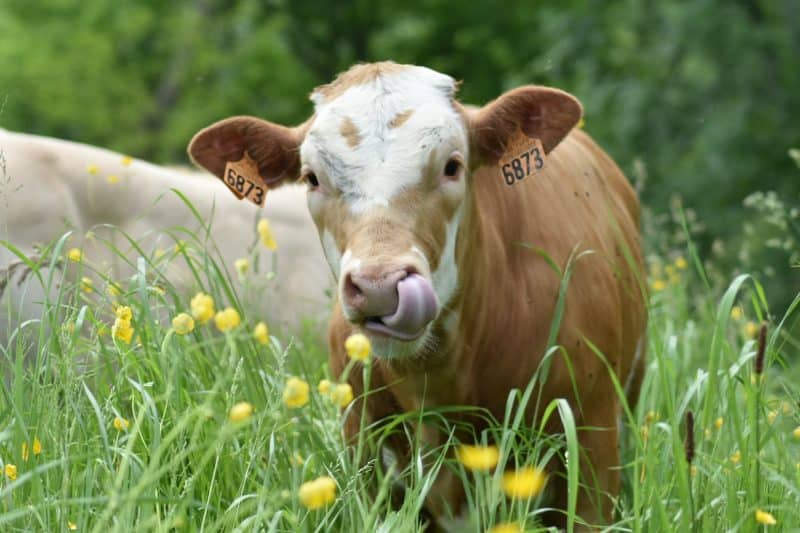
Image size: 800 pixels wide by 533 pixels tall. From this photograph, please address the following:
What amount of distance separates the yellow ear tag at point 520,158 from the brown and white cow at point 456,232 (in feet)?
0.08

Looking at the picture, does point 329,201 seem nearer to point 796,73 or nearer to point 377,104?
point 377,104

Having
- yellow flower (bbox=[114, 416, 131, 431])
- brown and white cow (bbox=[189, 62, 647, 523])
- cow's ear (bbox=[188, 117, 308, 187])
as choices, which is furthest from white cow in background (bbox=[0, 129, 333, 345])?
yellow flower (bbox=[114, 416, 131, 431])

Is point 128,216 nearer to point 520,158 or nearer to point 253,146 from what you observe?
point 253,146

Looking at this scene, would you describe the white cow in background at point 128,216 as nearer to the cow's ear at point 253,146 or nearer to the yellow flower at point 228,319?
the cow's ear at point 253,146

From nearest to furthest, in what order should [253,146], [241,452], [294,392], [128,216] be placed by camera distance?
[294,392]
[241,452]
[253,146]
[128,216]

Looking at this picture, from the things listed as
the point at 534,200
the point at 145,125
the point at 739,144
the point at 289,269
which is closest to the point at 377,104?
the point at 534,200

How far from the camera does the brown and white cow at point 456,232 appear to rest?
11.2 feet

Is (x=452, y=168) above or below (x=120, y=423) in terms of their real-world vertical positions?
above

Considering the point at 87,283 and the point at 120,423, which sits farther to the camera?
the point at 87,283

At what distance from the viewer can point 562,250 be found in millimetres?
3893

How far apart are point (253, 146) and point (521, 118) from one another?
0.83m

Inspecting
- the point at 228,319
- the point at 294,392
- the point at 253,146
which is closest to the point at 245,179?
the point at 253,146

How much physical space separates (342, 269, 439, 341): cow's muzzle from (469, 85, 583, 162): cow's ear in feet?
2.68

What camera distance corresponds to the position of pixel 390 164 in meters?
3.42
